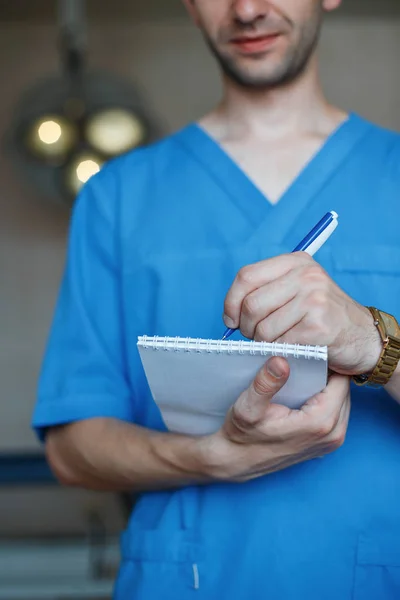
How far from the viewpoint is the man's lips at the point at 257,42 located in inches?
51.5

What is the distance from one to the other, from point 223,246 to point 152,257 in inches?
4.0

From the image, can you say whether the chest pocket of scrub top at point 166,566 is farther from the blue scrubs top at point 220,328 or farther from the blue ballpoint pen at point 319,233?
the blue ballpoint pen at point 319,233

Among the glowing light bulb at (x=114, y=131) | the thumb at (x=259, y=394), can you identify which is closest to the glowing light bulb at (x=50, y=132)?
the glowing light bulb at (x=114, y=131)

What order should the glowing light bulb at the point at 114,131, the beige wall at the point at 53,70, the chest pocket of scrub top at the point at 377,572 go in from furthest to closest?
the beige wall at the point at 53,70, the glowing light bulb at the point at 114,131, the chest pocket of scrub top at the point at 377,572

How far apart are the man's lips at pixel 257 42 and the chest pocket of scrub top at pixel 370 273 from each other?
0.31 m

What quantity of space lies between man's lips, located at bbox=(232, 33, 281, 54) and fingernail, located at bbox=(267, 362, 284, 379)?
2.00 feet

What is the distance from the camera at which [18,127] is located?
3.01m

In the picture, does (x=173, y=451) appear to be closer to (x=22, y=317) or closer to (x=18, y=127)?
(x=18, y=127)

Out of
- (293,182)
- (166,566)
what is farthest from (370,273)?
(166,566)

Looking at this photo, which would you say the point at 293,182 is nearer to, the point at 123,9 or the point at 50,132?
the point at 50,132

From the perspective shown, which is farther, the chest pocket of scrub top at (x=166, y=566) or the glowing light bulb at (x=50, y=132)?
the glowing light bulb at (x=50, y=132)

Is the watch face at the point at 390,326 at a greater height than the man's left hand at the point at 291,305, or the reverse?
the man's left hand at the point at 291,305

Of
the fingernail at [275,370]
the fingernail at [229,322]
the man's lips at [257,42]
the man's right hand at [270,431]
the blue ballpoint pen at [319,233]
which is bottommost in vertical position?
the man's right hand at [270,431]

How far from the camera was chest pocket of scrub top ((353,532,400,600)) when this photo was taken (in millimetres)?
1115
